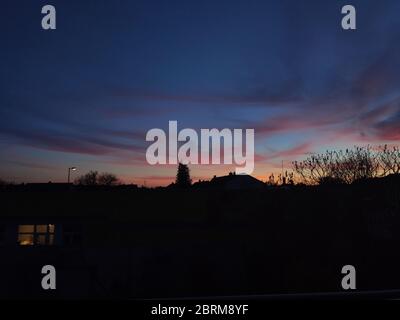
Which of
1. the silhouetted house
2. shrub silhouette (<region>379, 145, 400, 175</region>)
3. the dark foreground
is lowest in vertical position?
the dark foreground

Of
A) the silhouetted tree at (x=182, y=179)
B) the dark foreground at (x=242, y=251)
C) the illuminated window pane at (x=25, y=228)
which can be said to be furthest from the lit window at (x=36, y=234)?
the silhouetted tree at (x=182, y=179)

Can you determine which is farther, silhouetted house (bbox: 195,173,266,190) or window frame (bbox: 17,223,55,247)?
silhouetted house (bbox: 195,173,266,190)

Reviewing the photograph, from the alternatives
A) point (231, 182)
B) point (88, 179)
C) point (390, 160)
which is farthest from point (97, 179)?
point (390, 160)

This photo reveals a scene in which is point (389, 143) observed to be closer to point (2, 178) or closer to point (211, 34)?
point (211, 34)

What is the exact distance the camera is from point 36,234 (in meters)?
9.16

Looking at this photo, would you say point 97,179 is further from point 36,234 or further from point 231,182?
point 231,182

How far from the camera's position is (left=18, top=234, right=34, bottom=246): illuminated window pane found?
8.72 m

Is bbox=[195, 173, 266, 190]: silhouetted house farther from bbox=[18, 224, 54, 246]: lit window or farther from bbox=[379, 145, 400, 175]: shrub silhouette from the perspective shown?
bbox=[18, 224, 54, 246]: lit window

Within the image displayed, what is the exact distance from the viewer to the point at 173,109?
754 centimetres

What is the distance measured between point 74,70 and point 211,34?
2267mm

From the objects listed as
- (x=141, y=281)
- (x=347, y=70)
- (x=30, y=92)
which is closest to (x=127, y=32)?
(x=30, y=92)

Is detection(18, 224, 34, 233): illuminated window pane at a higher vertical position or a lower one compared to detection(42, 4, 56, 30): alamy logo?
lower

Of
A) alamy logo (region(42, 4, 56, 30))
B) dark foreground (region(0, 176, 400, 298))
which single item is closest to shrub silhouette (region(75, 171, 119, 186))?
dark foreground (region(0, 176, 400, 298))

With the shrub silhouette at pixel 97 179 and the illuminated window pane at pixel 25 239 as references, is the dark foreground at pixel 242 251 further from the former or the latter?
the shrub silhouette at pixel 97 179
